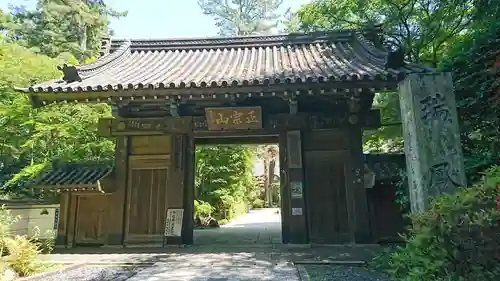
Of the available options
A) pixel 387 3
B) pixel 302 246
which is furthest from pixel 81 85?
pixel 387 3

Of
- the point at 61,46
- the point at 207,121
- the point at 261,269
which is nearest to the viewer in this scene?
the point at 261,269

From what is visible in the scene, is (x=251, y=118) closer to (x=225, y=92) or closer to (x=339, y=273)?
(x=225, y=92)

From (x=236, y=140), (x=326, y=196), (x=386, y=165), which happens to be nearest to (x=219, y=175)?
(x=236, y=140)

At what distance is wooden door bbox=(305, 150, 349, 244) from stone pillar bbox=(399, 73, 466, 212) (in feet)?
10.2

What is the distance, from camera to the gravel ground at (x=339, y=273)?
5.16 meters

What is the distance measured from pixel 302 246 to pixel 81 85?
5948 millimetres

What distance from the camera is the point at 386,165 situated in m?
8.12

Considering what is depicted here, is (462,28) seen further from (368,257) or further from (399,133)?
(368,257)

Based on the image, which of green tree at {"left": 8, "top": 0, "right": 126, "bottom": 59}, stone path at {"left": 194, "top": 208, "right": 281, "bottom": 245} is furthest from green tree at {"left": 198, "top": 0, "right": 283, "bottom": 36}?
stone path at {"left": 194, "top": 208, "right": 281, "bottom": 245}

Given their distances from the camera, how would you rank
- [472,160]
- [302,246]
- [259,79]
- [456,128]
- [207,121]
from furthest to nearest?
1. [207,121]
2. [302,246]
3. [259,79]
4. [472,160]
5. [456,128]

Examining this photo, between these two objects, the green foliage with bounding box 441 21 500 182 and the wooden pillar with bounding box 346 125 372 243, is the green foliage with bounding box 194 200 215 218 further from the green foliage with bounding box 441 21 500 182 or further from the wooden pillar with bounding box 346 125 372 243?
the green foliage with bounding box 441 21 500 182

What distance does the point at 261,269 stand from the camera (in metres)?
5.62

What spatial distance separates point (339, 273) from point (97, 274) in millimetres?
3927

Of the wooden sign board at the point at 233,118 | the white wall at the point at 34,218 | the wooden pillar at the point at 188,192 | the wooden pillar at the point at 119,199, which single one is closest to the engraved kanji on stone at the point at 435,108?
the wooden sign board at the point at 233,118
